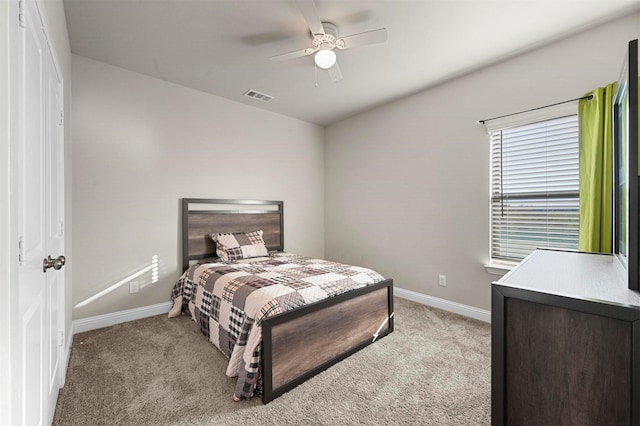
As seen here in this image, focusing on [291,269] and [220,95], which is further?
[220,95]

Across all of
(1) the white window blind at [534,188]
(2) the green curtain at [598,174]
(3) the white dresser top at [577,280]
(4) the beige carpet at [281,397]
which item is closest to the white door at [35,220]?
(4) the beige carpet at [281,397]

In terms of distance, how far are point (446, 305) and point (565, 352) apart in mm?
A: 2651

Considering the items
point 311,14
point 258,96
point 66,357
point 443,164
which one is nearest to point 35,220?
point 66,357

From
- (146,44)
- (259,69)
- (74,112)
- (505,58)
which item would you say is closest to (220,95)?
(259,69)

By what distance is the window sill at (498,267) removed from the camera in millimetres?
2830

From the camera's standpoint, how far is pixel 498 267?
9.36ft

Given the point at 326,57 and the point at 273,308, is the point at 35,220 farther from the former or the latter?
the point at 326,57

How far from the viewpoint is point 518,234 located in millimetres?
2846

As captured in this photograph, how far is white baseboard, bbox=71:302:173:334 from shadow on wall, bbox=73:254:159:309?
16 cm

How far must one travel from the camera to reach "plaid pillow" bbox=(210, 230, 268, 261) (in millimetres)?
3338

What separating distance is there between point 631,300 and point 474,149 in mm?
2581

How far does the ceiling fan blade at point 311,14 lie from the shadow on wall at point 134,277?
2.71 metres

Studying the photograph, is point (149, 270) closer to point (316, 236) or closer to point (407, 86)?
point (316, 236)

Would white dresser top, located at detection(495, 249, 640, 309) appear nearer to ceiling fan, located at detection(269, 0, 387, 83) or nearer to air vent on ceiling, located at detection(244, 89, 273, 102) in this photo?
ceiling fan, located at detection(269, 0, 387, 83)
